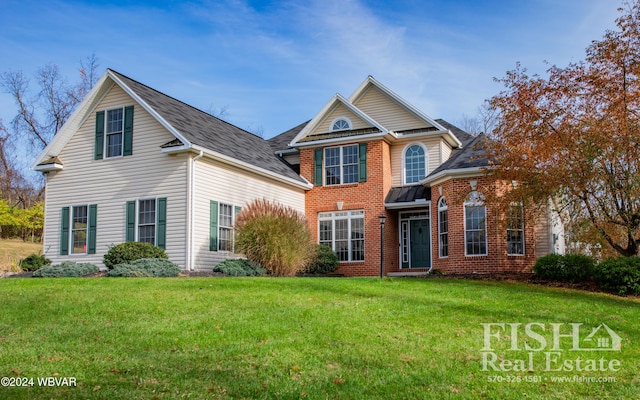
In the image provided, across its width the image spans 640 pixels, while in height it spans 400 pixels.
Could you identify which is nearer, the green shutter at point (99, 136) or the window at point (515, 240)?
the window at point (515, 240)

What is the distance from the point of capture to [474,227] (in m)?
19.1

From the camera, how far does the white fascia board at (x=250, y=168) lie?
57.9ft

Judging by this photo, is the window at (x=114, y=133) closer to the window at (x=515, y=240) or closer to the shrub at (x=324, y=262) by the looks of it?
the shrub at (x=324, y=262)

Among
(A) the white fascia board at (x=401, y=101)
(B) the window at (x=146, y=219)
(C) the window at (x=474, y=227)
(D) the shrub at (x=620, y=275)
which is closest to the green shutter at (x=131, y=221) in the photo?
(B) the window at (x=146, y=219)

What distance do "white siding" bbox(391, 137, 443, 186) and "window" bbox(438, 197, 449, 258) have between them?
2360mm

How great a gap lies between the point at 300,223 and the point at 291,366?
422 inches

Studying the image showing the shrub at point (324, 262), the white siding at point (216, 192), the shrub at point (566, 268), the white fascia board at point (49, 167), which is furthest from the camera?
the shrub at point (324, 262)

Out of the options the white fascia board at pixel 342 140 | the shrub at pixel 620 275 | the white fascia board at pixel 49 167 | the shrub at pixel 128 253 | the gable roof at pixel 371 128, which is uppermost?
the gable roof at pixel 371 128

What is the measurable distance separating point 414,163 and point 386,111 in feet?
7.82

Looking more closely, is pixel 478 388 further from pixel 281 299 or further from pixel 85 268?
pixel 85 268

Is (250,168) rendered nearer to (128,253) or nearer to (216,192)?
(216,192)

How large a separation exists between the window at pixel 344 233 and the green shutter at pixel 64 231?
8756mm

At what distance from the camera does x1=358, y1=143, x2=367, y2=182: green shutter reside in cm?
2223

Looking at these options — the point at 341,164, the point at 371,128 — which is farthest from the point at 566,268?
the point at 341,164
